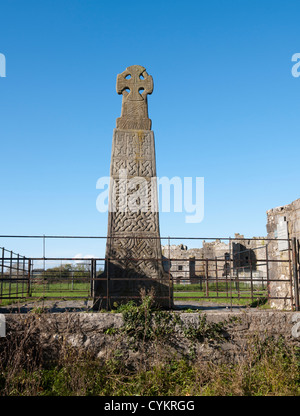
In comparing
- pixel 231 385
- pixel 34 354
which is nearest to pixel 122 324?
pixel 34 354

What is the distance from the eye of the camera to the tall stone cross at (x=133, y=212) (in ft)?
22.3

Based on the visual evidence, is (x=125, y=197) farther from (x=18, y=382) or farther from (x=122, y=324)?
(x=18, y=382)

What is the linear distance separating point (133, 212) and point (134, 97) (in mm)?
2591

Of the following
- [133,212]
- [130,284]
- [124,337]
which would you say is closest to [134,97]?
[133,212]

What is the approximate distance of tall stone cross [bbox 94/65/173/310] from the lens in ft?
22.3

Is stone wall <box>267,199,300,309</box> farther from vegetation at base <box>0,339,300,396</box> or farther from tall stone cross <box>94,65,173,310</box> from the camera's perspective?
tall stone cross <box>94,65,173,310</box>

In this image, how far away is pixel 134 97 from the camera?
7.92 metres

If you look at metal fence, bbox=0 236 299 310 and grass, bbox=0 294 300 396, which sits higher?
metal fence, bbox=0 236 299 310

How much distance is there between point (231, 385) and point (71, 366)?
2.26 meters

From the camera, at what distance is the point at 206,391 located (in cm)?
469

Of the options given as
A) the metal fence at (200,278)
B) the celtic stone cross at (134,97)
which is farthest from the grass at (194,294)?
the celtic stone cross at (134,97)

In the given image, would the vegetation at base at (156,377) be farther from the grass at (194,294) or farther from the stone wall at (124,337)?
the grass at (194,294)

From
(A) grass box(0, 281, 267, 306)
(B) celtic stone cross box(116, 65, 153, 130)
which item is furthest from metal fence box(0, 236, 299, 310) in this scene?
(B) celtic stone cross box(116, 65, 153, 130)
